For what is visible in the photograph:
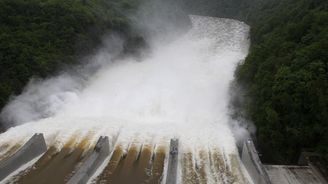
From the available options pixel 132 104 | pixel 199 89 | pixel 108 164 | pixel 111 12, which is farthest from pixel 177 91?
pixel 111 12

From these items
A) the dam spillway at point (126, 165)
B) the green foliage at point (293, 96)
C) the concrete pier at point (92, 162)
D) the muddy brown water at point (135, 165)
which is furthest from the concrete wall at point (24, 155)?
the green foliage at point (293, 96)

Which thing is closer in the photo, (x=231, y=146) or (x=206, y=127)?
(x=231, y=146)

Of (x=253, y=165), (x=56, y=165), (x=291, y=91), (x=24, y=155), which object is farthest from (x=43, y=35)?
(x=253, y=165)

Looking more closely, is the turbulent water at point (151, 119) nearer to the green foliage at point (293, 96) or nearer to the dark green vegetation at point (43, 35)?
the dark green vegetation at point (43, 35)

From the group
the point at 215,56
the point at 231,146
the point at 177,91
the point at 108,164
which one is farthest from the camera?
the point at 215,56

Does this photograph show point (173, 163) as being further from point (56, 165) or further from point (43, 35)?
point (43, 35)

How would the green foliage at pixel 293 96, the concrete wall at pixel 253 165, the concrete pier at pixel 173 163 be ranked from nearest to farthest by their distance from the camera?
the concrete wall at pixel 253 165, the concrete pier at pixel 173 163, the green foliage at pixel 293 96

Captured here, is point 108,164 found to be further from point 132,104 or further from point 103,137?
point 132,104
